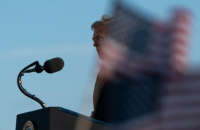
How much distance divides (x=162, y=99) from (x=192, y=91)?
0.10m

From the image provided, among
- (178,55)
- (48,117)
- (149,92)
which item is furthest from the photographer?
(48,117)

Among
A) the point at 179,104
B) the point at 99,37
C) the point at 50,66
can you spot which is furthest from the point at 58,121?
the point at 179,104

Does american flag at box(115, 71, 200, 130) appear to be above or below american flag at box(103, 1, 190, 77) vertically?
below

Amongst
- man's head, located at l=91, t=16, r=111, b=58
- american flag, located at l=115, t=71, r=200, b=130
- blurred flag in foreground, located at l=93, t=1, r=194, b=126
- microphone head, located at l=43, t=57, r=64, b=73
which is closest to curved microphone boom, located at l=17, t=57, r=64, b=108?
microphone head, located at l=43, t=57, r=64, b=73

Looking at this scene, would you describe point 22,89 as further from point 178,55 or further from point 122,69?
point 178,55

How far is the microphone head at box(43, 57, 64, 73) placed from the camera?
3271mm

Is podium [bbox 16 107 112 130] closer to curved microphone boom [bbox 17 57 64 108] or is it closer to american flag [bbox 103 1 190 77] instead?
curved microphone boom [bbox 17 57 64 108]

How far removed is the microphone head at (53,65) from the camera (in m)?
3.27

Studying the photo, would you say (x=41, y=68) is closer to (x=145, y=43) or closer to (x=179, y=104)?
(x=145, y=43)

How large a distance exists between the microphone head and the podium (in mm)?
392

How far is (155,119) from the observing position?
172 cm

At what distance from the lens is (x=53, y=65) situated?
329 centimetres

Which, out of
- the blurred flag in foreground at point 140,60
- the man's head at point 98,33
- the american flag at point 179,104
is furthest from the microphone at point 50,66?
the american flag at point 179,104

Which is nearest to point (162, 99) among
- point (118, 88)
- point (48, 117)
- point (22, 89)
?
point (118, 88)
